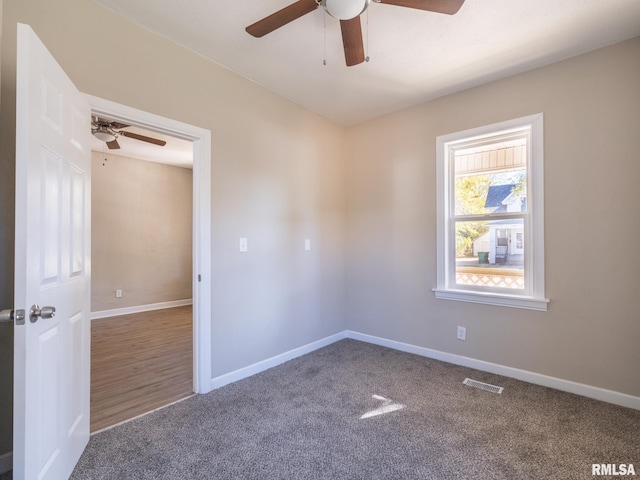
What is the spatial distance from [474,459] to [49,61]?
9.64 feet

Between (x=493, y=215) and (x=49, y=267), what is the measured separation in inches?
127

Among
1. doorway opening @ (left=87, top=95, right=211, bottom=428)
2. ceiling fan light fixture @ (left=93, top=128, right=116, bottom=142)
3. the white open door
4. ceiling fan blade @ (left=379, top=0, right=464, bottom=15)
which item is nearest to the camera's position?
the white open door

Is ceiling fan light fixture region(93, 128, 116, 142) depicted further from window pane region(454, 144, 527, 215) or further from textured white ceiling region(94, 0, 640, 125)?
window pane region(454, 144, 527, 215)

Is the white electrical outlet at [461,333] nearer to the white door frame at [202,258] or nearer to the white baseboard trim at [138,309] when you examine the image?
the white door frame at [202,258]

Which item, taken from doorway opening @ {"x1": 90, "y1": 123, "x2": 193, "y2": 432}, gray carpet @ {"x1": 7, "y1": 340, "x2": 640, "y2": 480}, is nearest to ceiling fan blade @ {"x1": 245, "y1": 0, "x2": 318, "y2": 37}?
doorway opening @ {"x1": 90, "y1": 123, "x2": 193, "y2": 432}

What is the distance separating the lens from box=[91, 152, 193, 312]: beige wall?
5035 mm

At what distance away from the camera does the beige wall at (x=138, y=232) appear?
198 inches

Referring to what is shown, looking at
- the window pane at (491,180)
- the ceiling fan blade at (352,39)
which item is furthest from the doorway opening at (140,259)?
the window pane at (491,180)

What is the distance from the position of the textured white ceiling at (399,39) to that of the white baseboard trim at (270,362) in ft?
8.67

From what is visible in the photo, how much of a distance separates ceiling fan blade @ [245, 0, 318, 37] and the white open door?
42.4 inches

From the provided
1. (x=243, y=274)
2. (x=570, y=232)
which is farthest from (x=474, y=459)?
(x=243, y=274)

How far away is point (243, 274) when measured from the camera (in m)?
2.82

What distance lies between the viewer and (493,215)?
2898mm

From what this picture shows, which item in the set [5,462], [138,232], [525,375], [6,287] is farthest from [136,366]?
[525,375]
